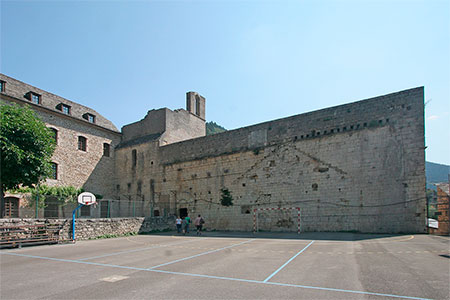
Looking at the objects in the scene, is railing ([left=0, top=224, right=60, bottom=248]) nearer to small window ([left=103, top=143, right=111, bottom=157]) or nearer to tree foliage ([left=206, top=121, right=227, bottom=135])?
small window ([left=103, top=143, right=111, bottom=157])

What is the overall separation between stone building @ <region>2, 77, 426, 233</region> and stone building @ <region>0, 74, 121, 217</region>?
0.53m

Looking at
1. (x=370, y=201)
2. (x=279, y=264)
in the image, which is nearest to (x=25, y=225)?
(x=279, y=264)

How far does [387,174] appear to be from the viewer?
15.5 m

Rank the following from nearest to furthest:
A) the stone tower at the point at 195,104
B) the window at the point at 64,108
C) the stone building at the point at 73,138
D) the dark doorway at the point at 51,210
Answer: the dark doorway at the point at 51,210 → the stone building at the point at 73,138 → the window at the point at 64,108 → the stone tower at the point at 195,104

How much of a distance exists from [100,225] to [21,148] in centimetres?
586

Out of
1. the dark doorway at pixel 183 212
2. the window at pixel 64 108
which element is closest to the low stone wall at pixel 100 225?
the dark doorway at pixel 183 212

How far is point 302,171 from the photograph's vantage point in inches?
717

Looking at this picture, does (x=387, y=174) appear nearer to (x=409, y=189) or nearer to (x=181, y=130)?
(x=409, y=189)

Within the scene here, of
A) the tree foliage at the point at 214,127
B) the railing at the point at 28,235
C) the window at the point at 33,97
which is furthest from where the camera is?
the tree foliage at the point at 214,127

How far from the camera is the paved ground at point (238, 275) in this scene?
4.95m

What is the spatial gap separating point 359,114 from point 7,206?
23099 mm

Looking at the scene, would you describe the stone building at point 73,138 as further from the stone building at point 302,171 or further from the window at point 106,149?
the stone building at point 302,171

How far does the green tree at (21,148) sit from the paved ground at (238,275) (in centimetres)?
807

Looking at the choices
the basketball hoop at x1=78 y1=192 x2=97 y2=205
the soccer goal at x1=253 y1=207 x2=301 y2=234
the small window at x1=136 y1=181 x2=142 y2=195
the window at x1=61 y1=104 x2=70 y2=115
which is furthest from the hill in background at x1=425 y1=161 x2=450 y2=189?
the basketball hoop at x1=78 y1=192 x2=97 y2=205
